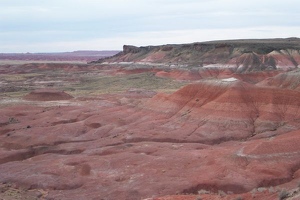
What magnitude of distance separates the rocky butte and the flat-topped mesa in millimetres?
53047

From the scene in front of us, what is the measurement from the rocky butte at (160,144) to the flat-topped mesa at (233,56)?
53.0m

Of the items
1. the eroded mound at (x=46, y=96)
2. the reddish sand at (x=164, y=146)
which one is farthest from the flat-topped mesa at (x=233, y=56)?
the reddish sand at (x=164, y=146)

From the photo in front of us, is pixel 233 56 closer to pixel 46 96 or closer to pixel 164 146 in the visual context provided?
pixel 46 96

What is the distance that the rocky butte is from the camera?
2814 cm

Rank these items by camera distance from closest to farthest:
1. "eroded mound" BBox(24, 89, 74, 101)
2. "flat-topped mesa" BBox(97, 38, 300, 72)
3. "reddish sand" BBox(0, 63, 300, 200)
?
"reddish sand" BBox(0, 63, 300, 200) < "eroded mound" BBox(24, 89, 74, 101) < "flat-topped mesa" BBox(97, 38, 300, 72)

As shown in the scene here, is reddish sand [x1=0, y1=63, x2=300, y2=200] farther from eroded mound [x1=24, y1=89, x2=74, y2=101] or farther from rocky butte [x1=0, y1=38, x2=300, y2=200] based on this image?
eroded mound [x1=24, y1=89, x2=74, y2=101]

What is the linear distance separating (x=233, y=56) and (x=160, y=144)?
279ft

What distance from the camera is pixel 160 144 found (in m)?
39.8

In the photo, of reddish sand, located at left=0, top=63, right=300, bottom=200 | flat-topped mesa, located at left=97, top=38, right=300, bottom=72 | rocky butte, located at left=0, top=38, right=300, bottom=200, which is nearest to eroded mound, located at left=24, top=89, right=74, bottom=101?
rocky butte, located at left=0, top=38, right=300, bottom=200

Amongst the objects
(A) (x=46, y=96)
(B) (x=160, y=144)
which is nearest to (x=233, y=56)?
(A) (x=46, y=96)

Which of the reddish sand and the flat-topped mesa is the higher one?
the flat-topped mesa

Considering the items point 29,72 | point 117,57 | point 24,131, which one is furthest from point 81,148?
point 117,57

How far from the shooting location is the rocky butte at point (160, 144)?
28141 mm

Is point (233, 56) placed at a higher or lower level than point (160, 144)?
higher
